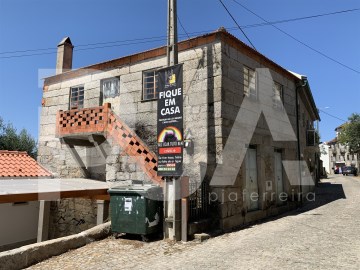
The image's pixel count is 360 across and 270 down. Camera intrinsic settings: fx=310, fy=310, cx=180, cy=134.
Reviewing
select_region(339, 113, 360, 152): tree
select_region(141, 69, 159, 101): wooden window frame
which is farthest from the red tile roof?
select_region(339, 113, 360, 152): tree

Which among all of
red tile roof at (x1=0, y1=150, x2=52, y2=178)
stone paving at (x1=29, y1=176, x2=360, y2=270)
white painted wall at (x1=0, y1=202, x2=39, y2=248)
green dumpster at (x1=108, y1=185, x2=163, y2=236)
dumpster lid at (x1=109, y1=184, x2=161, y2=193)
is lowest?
white painted wall at (x1=0, y1=202, x2=39, y2=248)

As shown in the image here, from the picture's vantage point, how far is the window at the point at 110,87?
1227 centimetres

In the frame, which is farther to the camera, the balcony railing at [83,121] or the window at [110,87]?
the window at [110,87]

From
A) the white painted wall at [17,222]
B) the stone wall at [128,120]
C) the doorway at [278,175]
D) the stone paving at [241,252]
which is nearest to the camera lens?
the stone paving at [241,252]

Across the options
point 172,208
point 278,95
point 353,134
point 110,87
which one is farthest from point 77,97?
point 353,134

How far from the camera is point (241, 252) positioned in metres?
6.32

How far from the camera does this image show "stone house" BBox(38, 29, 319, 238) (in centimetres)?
920

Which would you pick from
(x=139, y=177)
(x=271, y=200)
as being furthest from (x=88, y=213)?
(x=271, y=200)

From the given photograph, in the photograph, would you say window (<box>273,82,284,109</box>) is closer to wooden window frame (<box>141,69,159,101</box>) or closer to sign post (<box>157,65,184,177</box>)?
wooden window frame (<box>141,69,159,101</box>)

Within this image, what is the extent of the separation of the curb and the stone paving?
7.0 inches

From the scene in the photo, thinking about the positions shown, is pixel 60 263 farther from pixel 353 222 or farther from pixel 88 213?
pixel 353 222

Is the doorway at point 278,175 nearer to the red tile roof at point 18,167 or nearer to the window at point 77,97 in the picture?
the window at point 77,97

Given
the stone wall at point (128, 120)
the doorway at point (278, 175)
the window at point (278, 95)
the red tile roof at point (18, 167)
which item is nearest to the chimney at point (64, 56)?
the stone wall at point (128, 120)

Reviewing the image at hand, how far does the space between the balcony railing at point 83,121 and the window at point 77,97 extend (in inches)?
51.8
